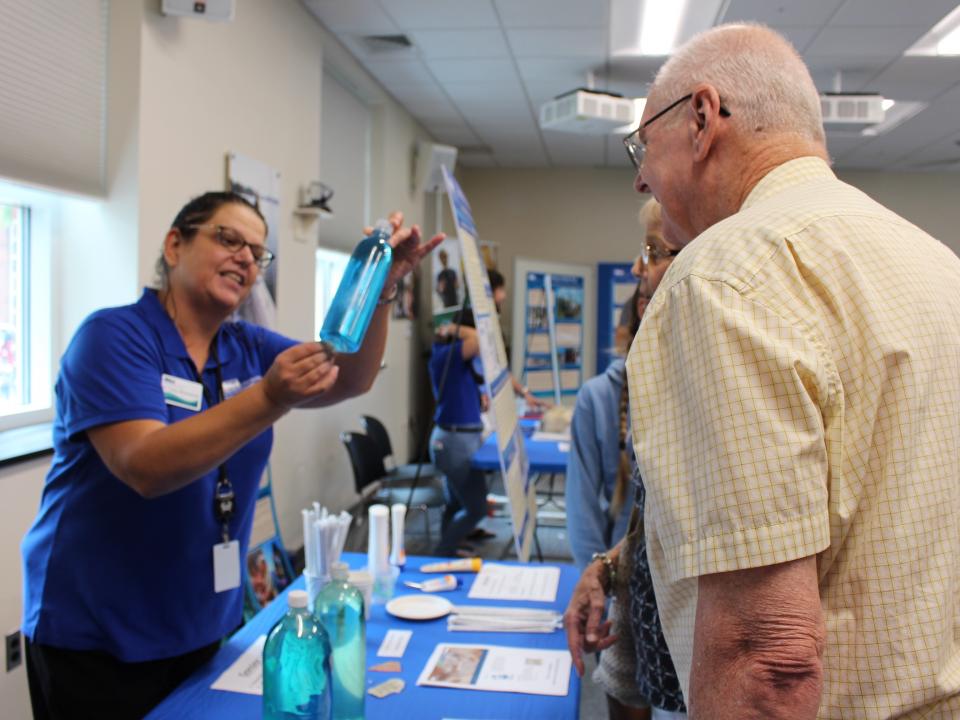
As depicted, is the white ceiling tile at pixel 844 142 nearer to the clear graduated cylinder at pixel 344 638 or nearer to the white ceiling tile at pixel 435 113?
the white ceiling tile at pixel 435 113

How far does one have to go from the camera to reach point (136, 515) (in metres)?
1.43

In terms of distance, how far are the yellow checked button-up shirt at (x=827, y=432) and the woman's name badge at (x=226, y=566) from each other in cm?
109

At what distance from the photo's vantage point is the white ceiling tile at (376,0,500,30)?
13.8 ft

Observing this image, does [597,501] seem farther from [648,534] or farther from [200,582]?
[648,534]

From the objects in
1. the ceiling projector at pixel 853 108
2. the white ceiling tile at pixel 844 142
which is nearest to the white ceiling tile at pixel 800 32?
the ceiling projector at pixel 853 108

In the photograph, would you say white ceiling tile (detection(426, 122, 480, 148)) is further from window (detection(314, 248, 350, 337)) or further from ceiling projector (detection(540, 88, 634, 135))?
window (detection(314, 248, 350, 337))

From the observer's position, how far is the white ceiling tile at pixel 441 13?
4195mm

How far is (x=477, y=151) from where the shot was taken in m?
8.23

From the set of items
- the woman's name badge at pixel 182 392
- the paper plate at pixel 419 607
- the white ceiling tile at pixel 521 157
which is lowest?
the paper plate at pixel 419 607

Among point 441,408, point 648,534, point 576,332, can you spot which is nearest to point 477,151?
point 576,332

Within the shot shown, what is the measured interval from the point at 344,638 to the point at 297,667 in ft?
0.62

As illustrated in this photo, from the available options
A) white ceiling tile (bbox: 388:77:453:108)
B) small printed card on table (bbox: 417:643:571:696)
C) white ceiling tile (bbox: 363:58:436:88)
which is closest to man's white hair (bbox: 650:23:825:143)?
small printed card on table (bbox: 417:643:571:696)

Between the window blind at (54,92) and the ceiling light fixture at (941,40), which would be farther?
the ceiling light fixture at (941,40)

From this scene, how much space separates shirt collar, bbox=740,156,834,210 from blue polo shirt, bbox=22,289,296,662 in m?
1.11
